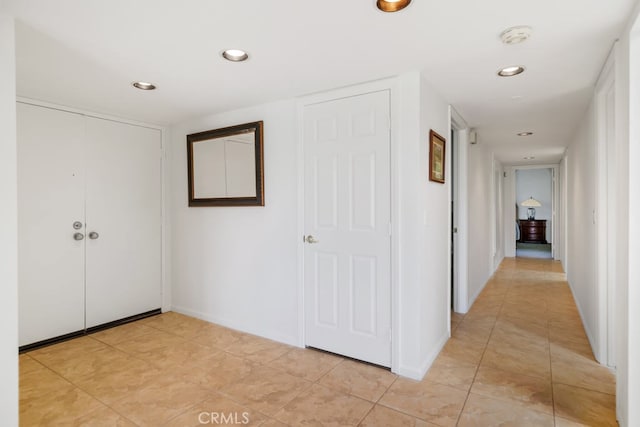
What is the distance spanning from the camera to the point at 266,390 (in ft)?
7.41

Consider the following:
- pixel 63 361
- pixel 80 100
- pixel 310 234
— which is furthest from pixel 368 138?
pixel 63 361

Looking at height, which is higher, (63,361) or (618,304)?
(618,304)

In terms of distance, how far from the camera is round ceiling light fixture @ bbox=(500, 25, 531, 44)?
1.75 meters

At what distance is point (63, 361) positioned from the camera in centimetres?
271

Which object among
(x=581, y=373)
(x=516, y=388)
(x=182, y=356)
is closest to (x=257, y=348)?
(x=182, y=356)

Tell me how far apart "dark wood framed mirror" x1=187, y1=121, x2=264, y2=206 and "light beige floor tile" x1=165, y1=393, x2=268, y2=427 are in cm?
163

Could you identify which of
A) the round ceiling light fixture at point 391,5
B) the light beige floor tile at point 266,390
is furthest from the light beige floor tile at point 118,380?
the round ceiling light fixture at point 391,5

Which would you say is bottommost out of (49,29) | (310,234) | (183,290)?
(183,290)

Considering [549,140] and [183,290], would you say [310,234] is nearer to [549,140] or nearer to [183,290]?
[183,290]

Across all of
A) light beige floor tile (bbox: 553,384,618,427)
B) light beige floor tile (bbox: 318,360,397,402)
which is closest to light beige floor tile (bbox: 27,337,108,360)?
light beige floor tile (bbox: 318,360,397,402)

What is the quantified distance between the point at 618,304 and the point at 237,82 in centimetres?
275

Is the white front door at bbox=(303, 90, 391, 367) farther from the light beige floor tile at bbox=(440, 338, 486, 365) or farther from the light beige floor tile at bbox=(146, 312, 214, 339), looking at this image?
the light beige floor tile at bbox=(146, 312, 214, 339)

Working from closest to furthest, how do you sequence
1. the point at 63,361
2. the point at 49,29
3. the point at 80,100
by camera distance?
the point at 49,29
the point at 63,361
the point at 80,100

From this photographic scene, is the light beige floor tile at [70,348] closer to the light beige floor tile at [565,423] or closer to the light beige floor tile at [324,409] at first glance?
the light beige floor tile at [324,409]
